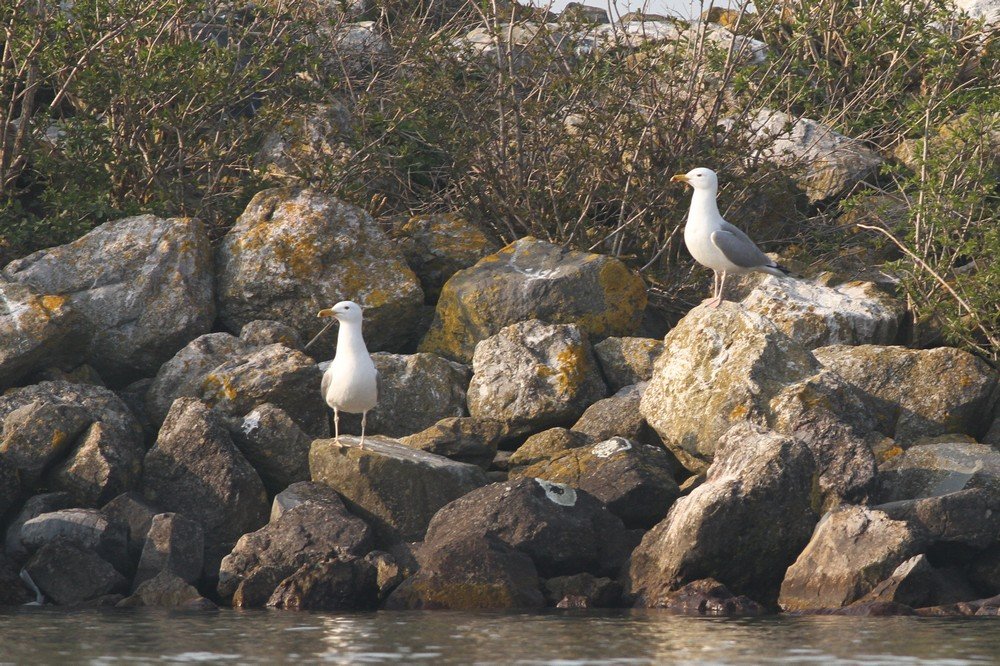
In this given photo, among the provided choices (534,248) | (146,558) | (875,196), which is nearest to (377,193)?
(534,248)

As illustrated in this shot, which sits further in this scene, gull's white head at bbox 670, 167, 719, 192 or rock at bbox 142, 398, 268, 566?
gull's white head at bbox 670, 167, 719, 192

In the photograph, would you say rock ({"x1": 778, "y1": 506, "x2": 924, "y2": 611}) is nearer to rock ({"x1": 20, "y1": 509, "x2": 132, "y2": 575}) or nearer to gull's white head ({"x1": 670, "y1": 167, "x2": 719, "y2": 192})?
gull's white head ({"x1": 670, "y1": 167, "x2": 719, "y2": 192})

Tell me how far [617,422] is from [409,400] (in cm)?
221

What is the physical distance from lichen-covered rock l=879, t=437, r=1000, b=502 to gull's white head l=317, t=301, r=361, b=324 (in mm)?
4997

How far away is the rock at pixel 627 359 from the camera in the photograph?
14.9m

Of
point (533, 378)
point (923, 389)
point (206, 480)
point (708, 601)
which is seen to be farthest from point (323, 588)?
point (923, 389)

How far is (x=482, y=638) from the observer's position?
920 centimetres

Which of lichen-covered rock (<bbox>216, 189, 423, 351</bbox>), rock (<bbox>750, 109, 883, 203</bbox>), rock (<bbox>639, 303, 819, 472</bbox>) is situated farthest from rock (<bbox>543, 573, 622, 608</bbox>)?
rock (<bbox>750, 109, 883, 203</bbox>)

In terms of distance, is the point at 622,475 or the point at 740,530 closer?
the point at 740,530

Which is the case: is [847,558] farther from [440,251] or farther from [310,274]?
[440,251]

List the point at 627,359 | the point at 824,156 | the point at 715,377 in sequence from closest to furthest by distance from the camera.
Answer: the point at 715,377, the point at 627,359, the point at 824,156

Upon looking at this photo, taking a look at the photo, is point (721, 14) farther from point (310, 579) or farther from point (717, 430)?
point (310, 579)

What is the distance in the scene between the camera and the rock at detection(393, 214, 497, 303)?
1691cm

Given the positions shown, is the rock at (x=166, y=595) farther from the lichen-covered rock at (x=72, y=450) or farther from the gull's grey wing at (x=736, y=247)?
the gull's grey wing at (x=736, y=247)
